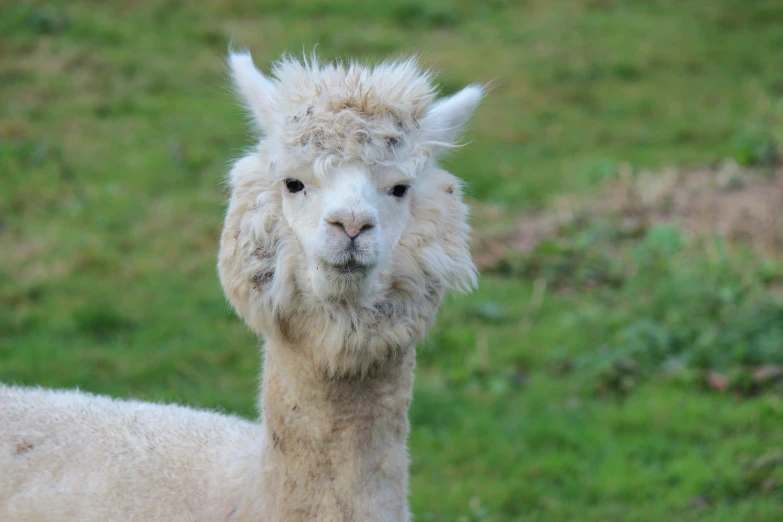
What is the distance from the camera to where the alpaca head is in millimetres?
2736

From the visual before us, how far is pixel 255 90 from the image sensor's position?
10.4 feet

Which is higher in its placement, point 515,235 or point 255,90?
point 255,90

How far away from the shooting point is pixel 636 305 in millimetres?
6676

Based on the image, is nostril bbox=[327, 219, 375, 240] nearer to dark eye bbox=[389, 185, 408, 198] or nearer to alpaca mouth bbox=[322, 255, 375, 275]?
alpaca mouth bbox=[322, 255, 375, 275]

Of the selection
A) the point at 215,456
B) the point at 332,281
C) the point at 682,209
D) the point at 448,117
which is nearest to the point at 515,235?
the point at 682,209

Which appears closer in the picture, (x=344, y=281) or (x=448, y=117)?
(x=344, y=281)

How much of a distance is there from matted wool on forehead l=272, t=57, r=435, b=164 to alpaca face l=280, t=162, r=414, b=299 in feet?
0.19

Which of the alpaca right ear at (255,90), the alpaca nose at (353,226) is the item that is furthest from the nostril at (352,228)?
the alpaca right ear at (255,90)

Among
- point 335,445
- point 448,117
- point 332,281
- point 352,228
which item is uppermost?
point 448,117

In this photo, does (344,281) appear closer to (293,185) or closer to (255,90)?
(293,185)

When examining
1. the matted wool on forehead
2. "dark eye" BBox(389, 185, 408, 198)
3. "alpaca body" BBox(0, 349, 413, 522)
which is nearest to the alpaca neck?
"alpaca body" BBox(0, 349, 413, 522)

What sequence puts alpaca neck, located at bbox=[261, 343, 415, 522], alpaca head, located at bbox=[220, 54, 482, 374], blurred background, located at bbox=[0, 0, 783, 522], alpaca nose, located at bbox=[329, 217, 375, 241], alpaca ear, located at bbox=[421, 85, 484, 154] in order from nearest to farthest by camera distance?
alpaca nose, located at bbox=[329, 217, 375, 241]
alpaca head, located at bbox=[220, 54, 482, 374]
alpaca neck, located at bbox=[261, 343, 415, 522]
alpaca ear, located at bbox=[421, 85, 484, 154]
blurred background, located at bbox=[0, 0, 783, 522]

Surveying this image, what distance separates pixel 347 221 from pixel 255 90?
755 millimetres

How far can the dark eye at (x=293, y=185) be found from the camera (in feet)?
9.45
